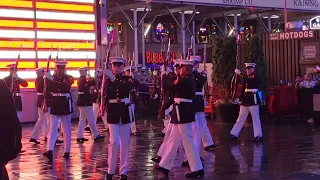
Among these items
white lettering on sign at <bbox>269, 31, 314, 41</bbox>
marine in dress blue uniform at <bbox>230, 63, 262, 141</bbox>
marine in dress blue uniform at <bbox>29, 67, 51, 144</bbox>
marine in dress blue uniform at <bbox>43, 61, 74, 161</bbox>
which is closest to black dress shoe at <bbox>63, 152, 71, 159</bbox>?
marine in dress blue uniform at <bbox>43, 61, 74, 161</bbox>

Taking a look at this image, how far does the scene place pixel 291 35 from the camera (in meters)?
22.1

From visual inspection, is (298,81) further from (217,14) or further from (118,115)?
(217,14)

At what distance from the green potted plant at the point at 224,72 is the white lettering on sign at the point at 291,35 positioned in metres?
3.38

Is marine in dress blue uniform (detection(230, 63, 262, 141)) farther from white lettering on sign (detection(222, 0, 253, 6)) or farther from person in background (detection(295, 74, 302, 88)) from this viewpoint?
white lettering on sign (detection(222, 0, 253, 6))

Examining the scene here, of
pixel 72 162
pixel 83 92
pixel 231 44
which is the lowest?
pixel 72 162

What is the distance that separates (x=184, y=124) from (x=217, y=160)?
2124 millimetres

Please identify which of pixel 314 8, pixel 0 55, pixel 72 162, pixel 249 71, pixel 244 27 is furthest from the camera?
pixel 244 27

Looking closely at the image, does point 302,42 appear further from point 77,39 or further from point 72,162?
point 72,162

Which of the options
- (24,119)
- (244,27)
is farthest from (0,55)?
(244,27)

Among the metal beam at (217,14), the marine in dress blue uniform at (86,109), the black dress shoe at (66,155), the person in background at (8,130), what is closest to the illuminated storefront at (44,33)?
the marine in dress blue uniform at (86,109)

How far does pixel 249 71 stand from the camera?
1449 centimetres

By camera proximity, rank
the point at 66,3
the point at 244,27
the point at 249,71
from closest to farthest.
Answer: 1. the point at 249,71
2. the point at 66,3
3. the point at 244,27

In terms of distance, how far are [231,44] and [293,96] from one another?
3.06 metres

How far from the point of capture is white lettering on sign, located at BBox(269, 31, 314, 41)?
21.4 metres
